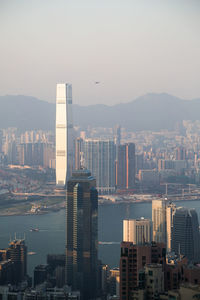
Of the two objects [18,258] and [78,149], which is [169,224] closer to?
[18,258]

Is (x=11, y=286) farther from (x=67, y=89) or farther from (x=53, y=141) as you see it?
(x=53, y=141)

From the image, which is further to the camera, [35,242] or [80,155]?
[80,155]

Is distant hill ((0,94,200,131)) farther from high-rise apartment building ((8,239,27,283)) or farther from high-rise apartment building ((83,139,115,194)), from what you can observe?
high-rise apartment building ((8,239,27,283))

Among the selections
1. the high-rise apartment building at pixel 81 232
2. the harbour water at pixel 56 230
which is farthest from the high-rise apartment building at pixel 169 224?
the high-rise apartment building at pixel 81 232

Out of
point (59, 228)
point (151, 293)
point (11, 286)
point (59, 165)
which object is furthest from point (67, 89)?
point (151, 293)

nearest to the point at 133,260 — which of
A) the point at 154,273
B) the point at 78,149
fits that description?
the point at 154,273

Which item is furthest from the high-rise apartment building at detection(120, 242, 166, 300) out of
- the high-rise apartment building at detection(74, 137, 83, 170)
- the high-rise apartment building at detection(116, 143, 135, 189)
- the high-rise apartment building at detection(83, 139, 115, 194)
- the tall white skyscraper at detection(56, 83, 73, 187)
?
the high-rise apartment building at detection(74, 137, 83, 170)
